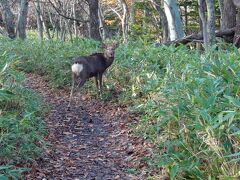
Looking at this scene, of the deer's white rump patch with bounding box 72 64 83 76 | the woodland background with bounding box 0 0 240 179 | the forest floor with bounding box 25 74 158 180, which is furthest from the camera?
the deer's white rump patch with bounding box 72 64 83 76

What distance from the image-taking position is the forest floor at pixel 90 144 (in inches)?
219

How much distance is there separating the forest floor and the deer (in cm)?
49

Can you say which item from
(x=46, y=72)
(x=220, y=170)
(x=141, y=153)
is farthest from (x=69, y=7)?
(x=220, y=170)

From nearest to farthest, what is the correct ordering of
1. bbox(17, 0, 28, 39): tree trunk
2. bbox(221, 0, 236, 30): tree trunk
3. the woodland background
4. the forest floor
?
the woodland background → the forest floor → bbox(221, 0, 236, 30): tree trunk → bbox(17, 0, 28, 39): tree trunk

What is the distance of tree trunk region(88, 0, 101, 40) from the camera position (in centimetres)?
1605

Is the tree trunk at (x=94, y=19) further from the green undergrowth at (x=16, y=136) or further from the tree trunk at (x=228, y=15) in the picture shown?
the green undergrowth at (x=16, y=136)

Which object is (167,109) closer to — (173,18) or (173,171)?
(173,171)

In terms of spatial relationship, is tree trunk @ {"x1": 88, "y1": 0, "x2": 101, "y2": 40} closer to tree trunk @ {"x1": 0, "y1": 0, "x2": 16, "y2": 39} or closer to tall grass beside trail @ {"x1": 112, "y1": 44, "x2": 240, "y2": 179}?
tree trunk @ {"x1": 0, "y1": 0, "x2": 16, "y2": 39}

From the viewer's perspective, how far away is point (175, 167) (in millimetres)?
4438

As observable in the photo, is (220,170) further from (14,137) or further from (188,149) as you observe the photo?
(14,137)

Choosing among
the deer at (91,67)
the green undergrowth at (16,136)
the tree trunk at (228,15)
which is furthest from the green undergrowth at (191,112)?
the tree trunk at (228,15)

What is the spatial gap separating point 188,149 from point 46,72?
863 cm

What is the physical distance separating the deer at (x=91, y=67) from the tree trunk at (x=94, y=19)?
5.97 metres

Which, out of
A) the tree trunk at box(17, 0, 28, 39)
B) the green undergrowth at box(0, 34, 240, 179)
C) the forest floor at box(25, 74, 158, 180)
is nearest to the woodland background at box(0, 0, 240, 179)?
the green undergrowth at box(0, 34, 240, 179)
